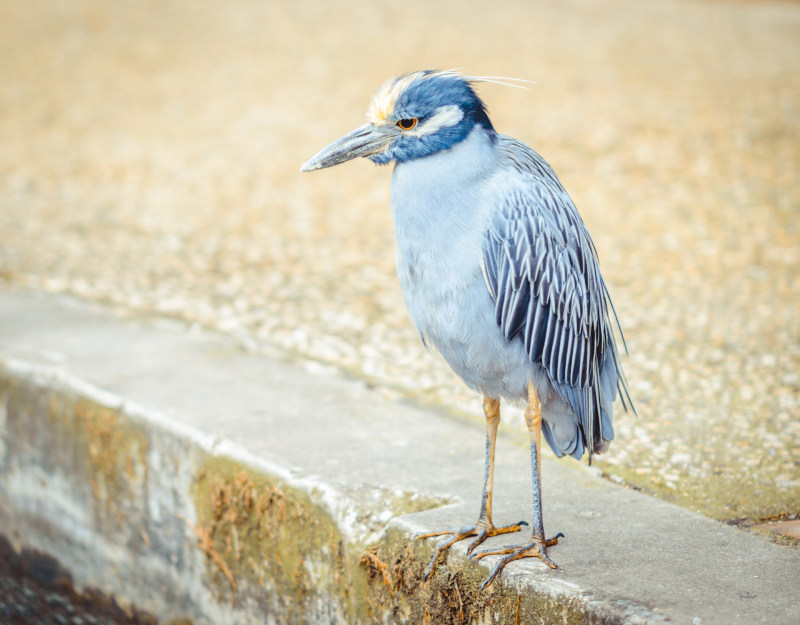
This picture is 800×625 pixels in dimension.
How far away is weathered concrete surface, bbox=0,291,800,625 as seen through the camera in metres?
2.69

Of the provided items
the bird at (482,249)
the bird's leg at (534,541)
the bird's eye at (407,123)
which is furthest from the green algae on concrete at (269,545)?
the bird's eye at (407,123)

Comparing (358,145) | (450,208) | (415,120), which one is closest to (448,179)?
(450,208)

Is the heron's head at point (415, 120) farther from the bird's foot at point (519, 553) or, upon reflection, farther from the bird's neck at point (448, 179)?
the bird's foot at point (519, 553)

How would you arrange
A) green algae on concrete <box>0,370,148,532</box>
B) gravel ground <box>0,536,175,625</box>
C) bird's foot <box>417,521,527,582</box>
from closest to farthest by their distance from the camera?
bird's foot <box>417,521,527,582</box> → green algae on concrete <box>0,370,148,532</box> → gravel ground <box>0,536,175,625</box>

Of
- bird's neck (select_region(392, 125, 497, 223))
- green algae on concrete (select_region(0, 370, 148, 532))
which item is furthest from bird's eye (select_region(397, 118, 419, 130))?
green algae on concrete (select_region(0, 370, 148, 532))

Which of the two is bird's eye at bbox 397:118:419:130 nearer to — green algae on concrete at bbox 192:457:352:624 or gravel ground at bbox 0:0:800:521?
green algae on concrete at bbox 192:457:352:624

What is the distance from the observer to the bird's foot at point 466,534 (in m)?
2.87

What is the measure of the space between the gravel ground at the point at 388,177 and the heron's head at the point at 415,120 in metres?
1.64

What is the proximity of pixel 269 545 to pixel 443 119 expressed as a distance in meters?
1.74

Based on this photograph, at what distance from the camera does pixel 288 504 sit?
3.35 metres

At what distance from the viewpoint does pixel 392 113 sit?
110 inches

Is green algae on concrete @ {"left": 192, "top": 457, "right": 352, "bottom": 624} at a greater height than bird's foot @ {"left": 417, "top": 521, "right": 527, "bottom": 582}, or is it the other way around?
bird's foot @ {"left": 417, "top": 521, "right": 527, "bottom": 582}

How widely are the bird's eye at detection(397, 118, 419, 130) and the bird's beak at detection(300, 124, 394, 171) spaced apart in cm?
3

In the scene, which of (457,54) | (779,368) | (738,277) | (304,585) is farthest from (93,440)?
(457,54)
